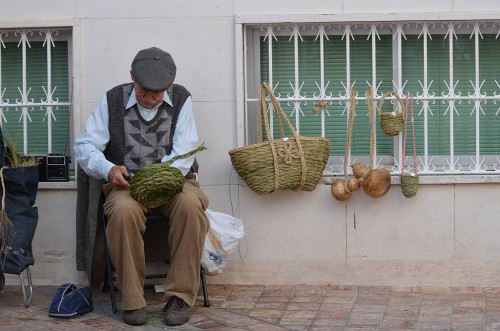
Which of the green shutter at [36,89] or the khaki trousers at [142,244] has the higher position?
the green shutter at [36,89]

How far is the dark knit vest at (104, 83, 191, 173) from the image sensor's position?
740 centimetres

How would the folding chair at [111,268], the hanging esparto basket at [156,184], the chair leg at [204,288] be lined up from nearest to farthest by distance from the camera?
the hanging esparto basket at [156,184] → the folding chair at [111,268] → the chair leg at [204,288]

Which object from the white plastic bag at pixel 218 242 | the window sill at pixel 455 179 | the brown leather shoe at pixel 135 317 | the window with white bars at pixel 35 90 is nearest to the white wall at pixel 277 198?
the window sill at pixel 455 179

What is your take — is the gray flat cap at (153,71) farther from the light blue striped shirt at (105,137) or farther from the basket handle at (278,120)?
the basket handle at (278,120)

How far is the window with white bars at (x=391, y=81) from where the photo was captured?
7891 millimetres

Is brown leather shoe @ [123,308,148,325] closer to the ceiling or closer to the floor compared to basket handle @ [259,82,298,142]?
closer to the floor

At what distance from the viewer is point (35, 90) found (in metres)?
8.23

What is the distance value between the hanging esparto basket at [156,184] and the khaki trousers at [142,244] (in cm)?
7

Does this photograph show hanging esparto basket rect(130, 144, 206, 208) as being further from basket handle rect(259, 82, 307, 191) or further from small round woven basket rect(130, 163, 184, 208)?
basket handle rect(259, 82, 307, 191)

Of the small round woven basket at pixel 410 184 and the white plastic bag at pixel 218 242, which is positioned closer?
the white plastic bag at pixel 218 242

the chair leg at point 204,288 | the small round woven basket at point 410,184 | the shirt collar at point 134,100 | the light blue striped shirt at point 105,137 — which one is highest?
the shirt collar at point 134,100

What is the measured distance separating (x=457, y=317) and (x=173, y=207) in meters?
1.96

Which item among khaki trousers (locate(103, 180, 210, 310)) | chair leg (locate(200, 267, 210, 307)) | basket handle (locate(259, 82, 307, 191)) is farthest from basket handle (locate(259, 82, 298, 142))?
chair leg (locate(200, 267, 210, 307))

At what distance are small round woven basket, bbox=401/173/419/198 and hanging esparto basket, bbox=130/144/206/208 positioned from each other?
1.65 m
